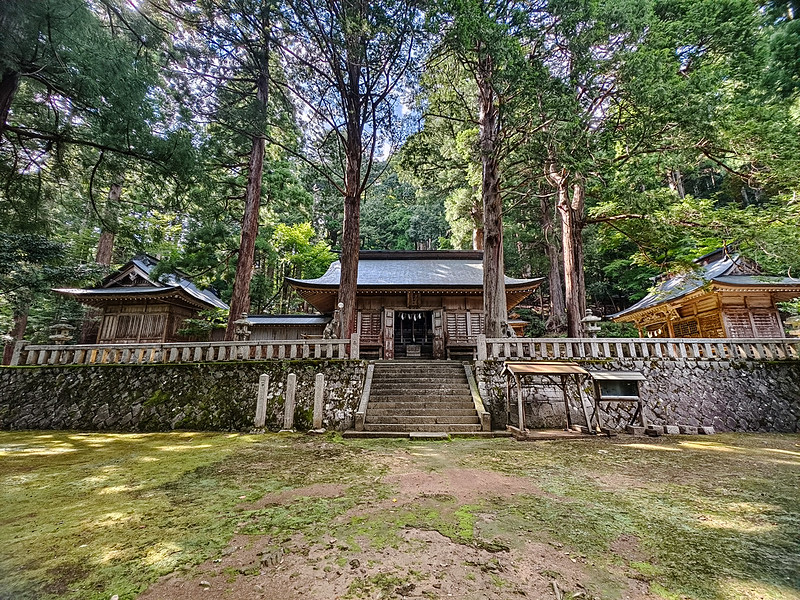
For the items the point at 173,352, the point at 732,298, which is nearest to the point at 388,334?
the point at 173,352

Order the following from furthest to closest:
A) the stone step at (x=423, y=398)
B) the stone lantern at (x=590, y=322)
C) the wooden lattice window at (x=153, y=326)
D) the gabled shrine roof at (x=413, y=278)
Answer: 1. the wooden lattice window at (x=153, y=326)
2. the gabled shrine roof at (x=413, y=278)
3. the stone lantern at (x=590, y=322)
4. the stone step at (x=423, y=398)

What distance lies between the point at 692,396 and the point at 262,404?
10.9 meters

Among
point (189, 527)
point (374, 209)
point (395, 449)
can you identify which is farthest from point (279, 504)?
point (374, 209)

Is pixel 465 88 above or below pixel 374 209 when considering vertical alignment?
below

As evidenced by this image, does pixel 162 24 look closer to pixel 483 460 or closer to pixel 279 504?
pixel 279 504

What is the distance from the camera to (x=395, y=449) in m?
5.93

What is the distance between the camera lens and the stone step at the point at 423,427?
743cm

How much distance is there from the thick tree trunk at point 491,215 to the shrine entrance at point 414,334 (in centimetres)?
414

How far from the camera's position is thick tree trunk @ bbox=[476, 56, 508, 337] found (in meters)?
10.0

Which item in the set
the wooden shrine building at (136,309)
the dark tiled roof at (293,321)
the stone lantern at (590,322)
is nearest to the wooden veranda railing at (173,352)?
the wooden shrine building at (136,309)

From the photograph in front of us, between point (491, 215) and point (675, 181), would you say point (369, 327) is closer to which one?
point (491, 215)

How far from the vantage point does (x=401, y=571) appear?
7.02 ft

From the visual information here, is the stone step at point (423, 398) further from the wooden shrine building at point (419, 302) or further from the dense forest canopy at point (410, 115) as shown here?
the wooden shrine building at point (419, 302)

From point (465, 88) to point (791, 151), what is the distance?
32.2ft
